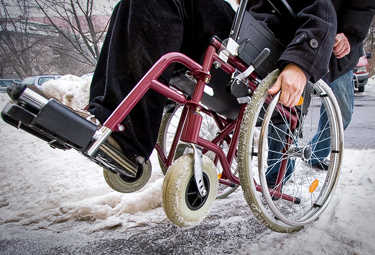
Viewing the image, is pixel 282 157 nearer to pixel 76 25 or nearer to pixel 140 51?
pixel 140 51

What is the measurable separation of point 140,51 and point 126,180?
28.6 inches

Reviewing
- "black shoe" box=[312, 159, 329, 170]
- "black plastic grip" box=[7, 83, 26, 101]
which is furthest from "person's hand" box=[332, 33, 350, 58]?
"black plastic grip" box=[7, 83, 26, 101]

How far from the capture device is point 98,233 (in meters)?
1.09

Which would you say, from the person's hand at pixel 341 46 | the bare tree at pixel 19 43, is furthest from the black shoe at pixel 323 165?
the bare tree at pixel 19 43

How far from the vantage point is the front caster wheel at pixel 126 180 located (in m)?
1.12

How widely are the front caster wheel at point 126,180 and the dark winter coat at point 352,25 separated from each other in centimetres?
120

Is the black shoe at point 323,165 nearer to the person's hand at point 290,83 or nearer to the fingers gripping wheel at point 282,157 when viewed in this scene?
the fingers gripping wheel at point 282,157

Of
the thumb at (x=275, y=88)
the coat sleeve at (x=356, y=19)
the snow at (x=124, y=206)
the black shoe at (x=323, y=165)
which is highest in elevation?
the coat sleeve at (x=356, y=19)

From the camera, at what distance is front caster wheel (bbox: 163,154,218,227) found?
26.4 inches

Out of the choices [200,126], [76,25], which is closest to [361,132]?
[200,126]

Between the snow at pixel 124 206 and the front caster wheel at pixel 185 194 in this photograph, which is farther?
the snow at pixel 124 206

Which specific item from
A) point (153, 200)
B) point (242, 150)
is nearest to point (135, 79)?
point (242, 150)

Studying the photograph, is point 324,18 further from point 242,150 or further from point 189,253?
point 189,253

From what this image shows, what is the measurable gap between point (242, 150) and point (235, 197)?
34.0 inches
